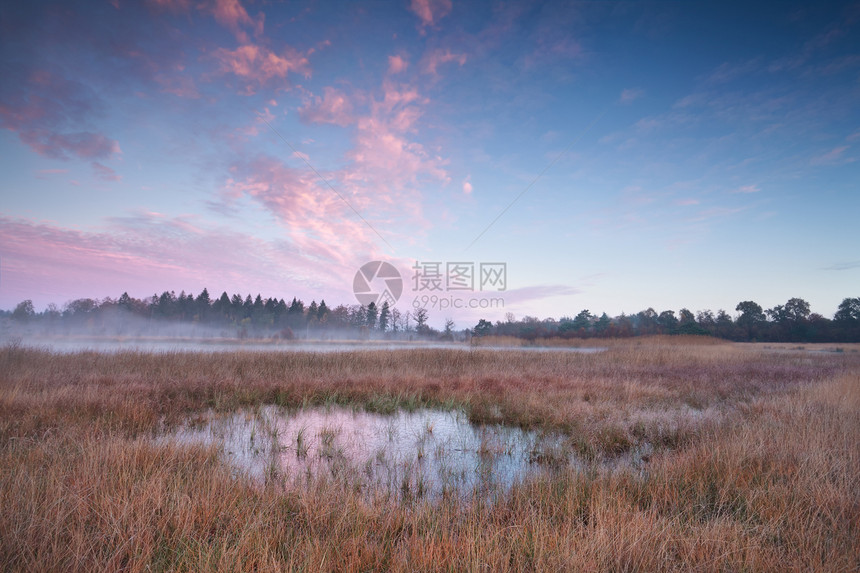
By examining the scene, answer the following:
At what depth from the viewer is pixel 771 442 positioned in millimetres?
5496

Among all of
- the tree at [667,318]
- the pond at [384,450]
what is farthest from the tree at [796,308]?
the pond at [384,450]

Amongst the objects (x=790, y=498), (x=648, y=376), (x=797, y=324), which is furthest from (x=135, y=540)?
(x=797, y=324)

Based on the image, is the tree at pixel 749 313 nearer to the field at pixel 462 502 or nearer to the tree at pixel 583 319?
the tree at pixel 583 319

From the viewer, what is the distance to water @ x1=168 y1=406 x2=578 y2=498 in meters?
4.82

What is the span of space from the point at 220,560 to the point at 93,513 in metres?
1.90

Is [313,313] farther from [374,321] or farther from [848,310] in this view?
[848,310]

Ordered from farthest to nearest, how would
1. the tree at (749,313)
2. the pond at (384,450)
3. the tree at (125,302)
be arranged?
the tree at (125,302) → the tree at (749,313) → the pond at (384,450)

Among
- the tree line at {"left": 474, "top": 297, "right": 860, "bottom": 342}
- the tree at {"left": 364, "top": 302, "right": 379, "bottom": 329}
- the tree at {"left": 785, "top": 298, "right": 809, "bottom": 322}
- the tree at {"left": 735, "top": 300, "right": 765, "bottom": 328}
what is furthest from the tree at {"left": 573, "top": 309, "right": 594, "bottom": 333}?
the tree at {"left": 364, "top": 302, "right": 379, "bottom": 329}

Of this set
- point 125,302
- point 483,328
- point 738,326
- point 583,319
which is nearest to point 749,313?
point 738,326

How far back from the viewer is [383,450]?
6.10 m

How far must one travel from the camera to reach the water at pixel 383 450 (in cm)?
482

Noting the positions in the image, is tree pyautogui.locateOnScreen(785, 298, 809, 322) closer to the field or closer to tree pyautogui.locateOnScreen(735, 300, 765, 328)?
tree pyautogui.locateOnScreen(735, 300, 765, 328)

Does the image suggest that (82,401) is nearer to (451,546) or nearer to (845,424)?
(451,546)

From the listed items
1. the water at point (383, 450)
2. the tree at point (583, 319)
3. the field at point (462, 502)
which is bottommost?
the water at point (383, 450)
